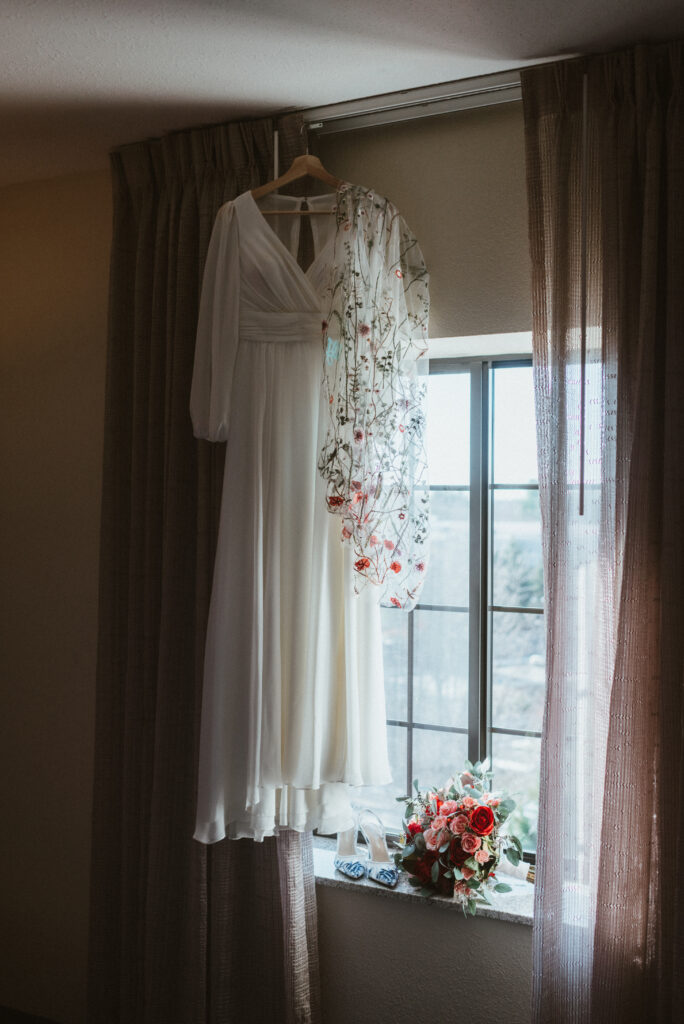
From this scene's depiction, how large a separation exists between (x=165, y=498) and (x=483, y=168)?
1217 millimetres

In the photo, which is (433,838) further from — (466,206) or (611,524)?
(466,206)

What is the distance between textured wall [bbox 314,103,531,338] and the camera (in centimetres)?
214

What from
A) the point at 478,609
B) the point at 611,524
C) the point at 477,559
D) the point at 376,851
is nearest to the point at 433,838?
the point at 376,851

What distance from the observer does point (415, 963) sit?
2.18m

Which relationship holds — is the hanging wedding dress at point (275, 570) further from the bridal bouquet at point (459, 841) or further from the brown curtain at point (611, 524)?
the brown curtain at point (611, 524)

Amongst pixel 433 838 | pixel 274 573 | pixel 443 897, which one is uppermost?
pixel 274 573

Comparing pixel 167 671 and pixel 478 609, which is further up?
pixel 478 609

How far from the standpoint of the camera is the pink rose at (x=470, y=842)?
2082 mm

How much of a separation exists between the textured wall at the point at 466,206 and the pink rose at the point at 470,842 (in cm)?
126

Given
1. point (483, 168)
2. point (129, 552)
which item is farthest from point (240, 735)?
point (483, 168)

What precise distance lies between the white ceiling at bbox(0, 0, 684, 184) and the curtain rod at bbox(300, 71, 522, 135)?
23mm

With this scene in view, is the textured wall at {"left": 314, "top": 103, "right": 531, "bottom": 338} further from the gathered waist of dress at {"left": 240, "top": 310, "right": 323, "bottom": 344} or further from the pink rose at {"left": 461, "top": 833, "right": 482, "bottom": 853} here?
the pink rose at {"left": 461, "top": 833, "right": 482, "bottom": 853}

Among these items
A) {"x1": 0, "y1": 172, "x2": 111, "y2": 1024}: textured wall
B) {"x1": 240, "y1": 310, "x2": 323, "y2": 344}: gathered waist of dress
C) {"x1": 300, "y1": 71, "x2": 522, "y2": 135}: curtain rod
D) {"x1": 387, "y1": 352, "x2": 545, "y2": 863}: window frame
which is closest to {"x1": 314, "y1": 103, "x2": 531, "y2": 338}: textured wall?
{"x1": 300, "y1": 71, "x2": 522, "y2": 135}: curtain rod

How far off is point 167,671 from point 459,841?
88cm
